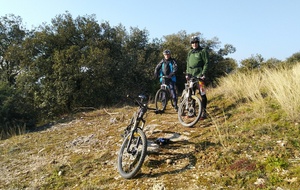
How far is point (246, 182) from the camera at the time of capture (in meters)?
2.97

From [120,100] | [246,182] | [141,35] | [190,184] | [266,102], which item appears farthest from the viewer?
[141,35]

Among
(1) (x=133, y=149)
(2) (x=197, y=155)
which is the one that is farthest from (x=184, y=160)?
(1) (x=133, y=149)

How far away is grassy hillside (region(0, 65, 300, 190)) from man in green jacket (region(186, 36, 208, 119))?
2.42 ft

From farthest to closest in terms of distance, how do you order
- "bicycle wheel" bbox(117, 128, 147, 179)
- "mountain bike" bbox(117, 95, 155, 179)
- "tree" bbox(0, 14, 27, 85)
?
"tree" bbox(0, 14, 27, 85)
"mountain bike" bbox(117, 95, 155, 179)
"bicycle wheel" bbox(117, 128, 147, 179)

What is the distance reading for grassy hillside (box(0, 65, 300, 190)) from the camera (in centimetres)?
318

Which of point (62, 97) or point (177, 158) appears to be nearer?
point (177, 158)

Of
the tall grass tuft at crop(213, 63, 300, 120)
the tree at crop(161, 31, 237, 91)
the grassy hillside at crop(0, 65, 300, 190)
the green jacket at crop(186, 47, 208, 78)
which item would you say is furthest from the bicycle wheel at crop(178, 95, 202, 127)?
the tree at crop(161, 31, 237, 91)

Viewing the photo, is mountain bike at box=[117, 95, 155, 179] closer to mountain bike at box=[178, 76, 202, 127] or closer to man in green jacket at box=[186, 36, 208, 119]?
mountain bike at box=[178, 76, 202, 127]

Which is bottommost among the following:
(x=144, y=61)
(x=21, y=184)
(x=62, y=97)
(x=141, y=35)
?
(x=21, y=184)

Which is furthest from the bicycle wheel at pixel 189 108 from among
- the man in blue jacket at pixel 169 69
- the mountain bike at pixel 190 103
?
the man in blue jacket at pixel 169 69

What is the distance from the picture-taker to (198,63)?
18.6 feet

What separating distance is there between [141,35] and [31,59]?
9.38 meters

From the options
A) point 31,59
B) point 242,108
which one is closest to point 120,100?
point 31,59

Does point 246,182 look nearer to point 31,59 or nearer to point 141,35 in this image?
point 31,59
